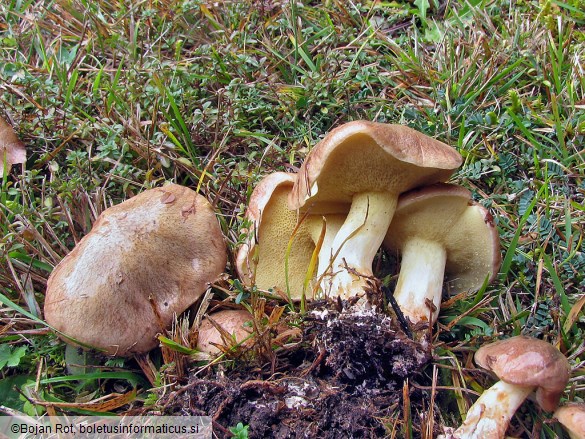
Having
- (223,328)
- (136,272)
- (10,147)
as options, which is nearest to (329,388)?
(223,328)

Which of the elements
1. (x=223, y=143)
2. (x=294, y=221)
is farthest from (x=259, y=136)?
(x=294, y=221)

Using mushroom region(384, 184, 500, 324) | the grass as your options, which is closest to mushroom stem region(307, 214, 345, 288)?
mushroom region(384, 184, 500, 324)

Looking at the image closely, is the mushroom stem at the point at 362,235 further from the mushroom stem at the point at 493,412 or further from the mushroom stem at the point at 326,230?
the mushroom stem at the point at 493,412

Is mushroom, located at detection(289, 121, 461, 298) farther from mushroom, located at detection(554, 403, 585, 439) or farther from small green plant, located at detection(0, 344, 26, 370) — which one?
small green plant, located at detection(0, 344, 26, 370)

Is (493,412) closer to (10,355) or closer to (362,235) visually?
(362,235)

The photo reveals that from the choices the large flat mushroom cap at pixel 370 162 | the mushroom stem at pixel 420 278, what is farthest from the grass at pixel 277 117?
the large flat mushroom cap at pixel 370 162
